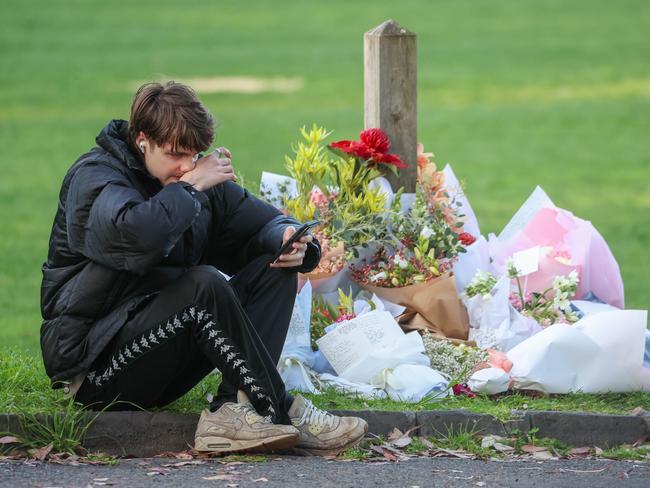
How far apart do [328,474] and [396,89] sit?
8.90 feet

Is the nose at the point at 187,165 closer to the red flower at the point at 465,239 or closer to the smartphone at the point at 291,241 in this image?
the smartphone at the point at 291,241

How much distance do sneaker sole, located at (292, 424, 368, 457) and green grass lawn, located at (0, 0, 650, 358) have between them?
3.24m

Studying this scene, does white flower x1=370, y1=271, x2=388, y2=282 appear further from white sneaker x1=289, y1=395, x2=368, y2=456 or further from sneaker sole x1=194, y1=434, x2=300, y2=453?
sneaker sole x1=194, y1=434, x2=300, y2=453

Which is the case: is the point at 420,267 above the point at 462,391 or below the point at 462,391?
above

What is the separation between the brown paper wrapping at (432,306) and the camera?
6.28 m

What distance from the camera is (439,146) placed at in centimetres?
1730

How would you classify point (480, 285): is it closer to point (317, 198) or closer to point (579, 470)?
point (317, 198)

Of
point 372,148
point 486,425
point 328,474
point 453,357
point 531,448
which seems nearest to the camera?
point 328,474

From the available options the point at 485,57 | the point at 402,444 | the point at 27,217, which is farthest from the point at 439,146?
the point at 402,444

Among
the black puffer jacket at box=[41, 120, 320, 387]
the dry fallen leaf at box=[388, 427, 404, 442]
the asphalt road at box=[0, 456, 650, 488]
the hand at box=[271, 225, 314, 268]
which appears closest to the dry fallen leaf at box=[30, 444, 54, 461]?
the asphalt road at box=[0, 456, 650, 488]

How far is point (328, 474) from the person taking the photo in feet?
15.5

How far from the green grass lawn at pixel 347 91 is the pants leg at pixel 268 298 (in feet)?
10.1

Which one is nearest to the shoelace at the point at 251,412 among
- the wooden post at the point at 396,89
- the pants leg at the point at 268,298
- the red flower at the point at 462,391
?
the pants leg at the point at 268,298

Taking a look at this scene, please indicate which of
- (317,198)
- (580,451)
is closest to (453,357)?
(580,451)
